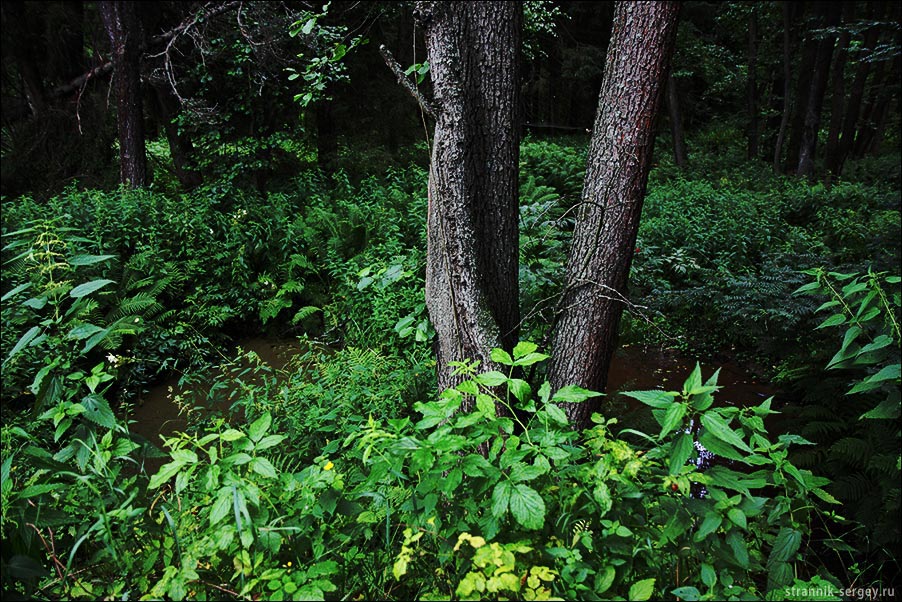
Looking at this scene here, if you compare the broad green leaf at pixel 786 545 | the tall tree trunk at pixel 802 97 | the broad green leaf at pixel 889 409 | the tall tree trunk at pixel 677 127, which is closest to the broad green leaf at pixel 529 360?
the broad green leaf at pixel 786 545

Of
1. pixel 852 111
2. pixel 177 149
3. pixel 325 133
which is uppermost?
pixel 852 111

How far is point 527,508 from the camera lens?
151cm

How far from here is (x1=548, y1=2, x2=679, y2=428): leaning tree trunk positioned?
245 cm

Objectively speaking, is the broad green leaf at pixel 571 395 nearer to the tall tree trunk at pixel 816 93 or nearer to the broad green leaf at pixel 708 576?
the broad green leaf at pixel 708 576

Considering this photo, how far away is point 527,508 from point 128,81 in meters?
9.21

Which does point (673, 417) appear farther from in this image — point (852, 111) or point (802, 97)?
point (852, 111)

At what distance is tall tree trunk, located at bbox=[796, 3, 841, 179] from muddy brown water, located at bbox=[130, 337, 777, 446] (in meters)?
9.19

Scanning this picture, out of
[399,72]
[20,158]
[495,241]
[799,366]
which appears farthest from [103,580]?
[20,158]

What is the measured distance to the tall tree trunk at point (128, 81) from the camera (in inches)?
A: 307

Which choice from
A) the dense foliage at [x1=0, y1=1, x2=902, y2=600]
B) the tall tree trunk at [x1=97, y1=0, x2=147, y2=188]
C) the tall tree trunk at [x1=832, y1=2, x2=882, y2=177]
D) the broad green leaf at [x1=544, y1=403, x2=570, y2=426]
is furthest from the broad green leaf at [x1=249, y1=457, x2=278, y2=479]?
the tall tree trunk at [x1=832, y1=2, x2=882, y2=177]

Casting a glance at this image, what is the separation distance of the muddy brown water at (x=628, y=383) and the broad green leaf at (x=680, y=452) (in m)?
3.11

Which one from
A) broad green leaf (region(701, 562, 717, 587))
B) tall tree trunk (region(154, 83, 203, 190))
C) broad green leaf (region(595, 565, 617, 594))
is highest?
tall tree trunk (region(154, 83, 203, 190))

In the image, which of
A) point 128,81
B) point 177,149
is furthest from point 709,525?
point 177,149

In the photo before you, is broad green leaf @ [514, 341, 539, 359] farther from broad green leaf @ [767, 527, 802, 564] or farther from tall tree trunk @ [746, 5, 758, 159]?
tall tree trunk @ [746, 5, 758, 159]
